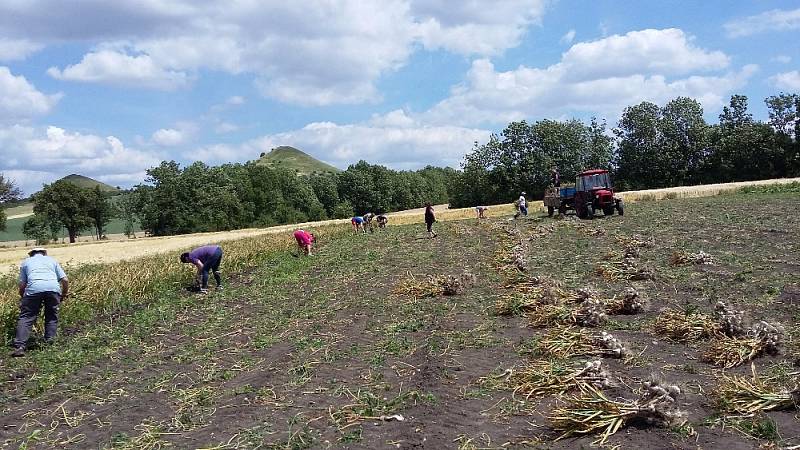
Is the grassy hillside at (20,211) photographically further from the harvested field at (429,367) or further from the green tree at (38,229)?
the harvested field at (429,367)

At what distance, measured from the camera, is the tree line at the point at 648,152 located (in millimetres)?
66375

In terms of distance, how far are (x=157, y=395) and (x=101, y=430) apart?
1037mm

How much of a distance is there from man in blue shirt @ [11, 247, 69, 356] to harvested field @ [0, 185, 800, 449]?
14.6 inches

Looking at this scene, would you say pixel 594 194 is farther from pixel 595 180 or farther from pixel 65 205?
pixel 65 205

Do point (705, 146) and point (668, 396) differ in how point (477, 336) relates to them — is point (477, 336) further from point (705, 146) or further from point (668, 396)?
point (705, 146)

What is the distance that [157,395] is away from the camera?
7086mm

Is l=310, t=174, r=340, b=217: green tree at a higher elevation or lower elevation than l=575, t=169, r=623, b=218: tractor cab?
higher

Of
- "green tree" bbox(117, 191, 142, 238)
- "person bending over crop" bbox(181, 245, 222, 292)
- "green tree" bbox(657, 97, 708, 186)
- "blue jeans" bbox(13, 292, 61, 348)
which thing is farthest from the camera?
"green tree" bbox(117, 191, 142, 238)

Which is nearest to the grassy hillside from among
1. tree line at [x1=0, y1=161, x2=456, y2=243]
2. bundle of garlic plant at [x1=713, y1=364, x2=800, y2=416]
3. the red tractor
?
tree line at [x1=0, y1=161, x2=456, y2=243]

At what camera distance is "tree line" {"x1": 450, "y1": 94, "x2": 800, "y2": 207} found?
66.4m

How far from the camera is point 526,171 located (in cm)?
7762

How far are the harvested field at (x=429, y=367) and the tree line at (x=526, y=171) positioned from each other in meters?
61.4

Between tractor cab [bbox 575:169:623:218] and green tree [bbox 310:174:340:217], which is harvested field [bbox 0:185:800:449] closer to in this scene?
tractor cab [bbox 575:169:623:218]

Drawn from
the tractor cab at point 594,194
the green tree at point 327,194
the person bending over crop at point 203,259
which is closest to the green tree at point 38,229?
the green tree at point 327,194
